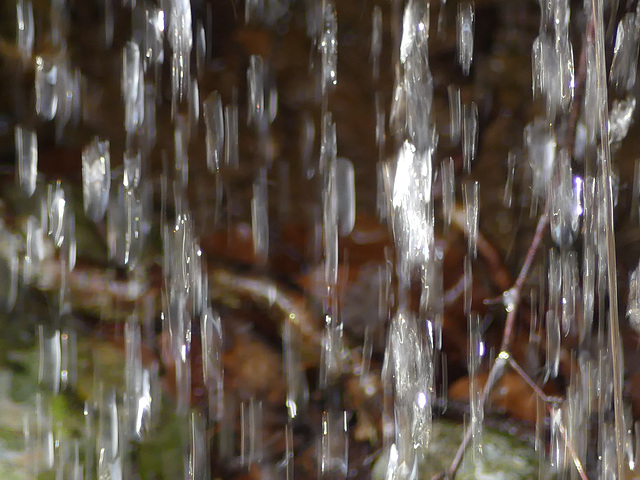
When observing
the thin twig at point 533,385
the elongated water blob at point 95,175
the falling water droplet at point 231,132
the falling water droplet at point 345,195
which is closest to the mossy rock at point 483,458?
the thin twig at point 533,385

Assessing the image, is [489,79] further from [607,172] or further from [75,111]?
[75,111]

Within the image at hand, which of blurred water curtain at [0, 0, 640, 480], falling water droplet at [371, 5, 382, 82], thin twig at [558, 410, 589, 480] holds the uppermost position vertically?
falling water droplet at [371, 5, 382, 82]

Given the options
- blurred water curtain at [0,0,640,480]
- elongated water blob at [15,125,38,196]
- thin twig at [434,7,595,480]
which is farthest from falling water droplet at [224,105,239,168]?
thin twig at [434,7,595,480]

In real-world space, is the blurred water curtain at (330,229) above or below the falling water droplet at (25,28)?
below

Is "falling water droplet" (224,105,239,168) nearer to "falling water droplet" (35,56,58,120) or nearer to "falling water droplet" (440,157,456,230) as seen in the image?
"falling water droplet" (35,56,58,120)

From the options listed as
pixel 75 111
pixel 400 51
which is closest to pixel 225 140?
pixel 75 111

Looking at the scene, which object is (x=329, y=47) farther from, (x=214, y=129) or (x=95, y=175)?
(x=95, y=175)

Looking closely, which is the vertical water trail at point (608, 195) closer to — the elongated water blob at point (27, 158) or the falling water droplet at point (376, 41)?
the falling water droplet at point (376, 41)

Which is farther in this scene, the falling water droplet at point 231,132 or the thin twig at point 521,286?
the falling water droplet at point 231,132

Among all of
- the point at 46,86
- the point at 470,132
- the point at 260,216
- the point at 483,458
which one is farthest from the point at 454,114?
the point at 46,86

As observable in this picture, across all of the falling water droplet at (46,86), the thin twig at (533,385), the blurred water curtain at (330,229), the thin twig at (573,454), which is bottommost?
the thin twig at (573,454)
